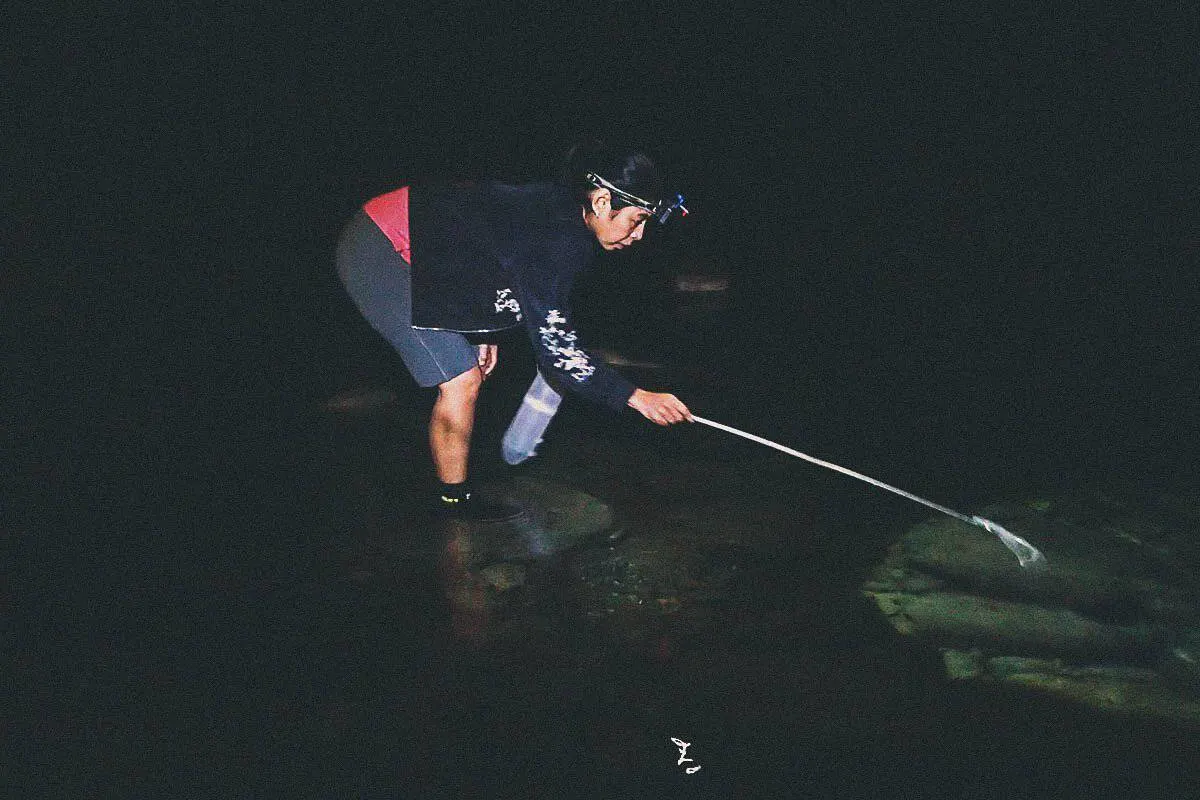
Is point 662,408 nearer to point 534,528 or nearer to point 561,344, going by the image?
point 561,344

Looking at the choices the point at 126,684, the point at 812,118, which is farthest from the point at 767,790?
the point at 812,118

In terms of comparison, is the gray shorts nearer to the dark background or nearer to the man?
the man

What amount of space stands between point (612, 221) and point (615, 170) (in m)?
0.18

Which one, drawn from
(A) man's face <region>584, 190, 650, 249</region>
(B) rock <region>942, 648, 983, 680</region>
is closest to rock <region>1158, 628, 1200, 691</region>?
(B) rock <region>942, 648, 983, 680</region>

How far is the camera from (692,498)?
14.1 ft

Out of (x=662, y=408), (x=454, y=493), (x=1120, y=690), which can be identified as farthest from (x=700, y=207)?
(x=1120, y=690)

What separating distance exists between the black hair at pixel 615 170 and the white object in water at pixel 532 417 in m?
0.99

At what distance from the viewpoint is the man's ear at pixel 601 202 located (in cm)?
358

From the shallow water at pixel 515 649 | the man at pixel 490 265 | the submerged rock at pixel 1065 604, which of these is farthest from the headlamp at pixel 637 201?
the submerged rock at pixel 1065 604

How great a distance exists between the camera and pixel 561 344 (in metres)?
3.62

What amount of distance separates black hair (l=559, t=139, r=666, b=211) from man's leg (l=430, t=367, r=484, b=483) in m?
0.81

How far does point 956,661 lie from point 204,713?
2.05 m

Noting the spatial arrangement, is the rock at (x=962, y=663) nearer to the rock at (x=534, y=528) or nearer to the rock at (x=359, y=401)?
the rock at (x=534, y=528)

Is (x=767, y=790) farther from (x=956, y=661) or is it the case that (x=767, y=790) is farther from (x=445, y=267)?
(x=445, y=267)
